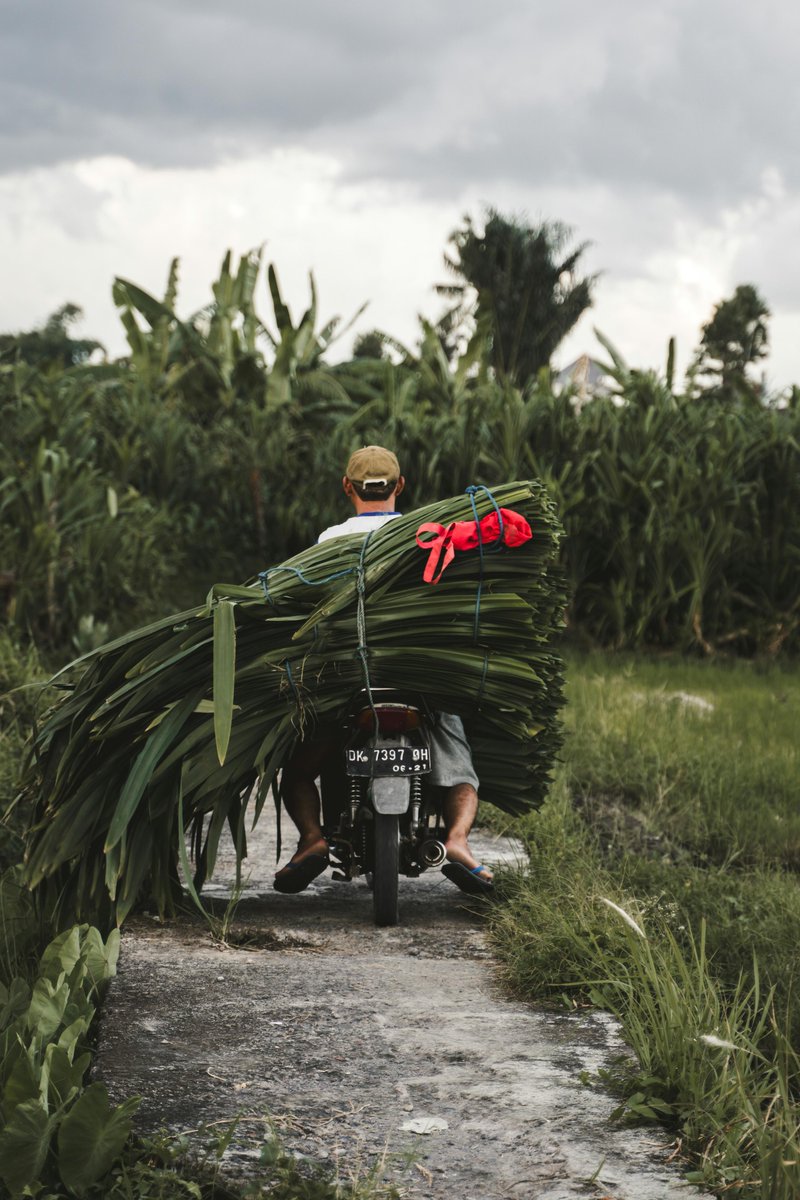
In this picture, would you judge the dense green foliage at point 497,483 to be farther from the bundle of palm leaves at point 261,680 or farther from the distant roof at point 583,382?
the bundle of palm leaves at point 261,680

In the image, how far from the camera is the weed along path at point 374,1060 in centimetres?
237

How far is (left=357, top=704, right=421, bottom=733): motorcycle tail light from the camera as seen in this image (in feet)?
13.2

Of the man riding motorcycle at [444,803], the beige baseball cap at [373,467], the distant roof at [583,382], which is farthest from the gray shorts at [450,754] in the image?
the distant roof at [583,382]

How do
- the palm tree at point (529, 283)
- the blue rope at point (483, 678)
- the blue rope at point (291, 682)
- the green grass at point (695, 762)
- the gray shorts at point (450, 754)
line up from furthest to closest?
the palm tree at point (529, 283), the green grass at point (695, 762), the gray shorts at point (450, 754), the blue rope at point (483, 678), the blue rope at point (291, 682)

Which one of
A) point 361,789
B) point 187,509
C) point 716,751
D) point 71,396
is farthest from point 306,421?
point 361,789

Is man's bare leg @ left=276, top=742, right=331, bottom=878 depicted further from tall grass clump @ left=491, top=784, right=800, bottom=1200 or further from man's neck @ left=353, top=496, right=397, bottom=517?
man's neck @ left=353, top=496, right=397, bottom=517

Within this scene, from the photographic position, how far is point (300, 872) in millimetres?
4137

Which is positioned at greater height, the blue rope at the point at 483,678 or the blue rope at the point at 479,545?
the blue rope at the point at 479,545

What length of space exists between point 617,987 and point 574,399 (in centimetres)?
808

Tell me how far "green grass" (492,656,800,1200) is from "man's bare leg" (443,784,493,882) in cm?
18

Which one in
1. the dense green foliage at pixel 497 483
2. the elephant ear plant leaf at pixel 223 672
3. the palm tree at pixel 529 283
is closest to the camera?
the elephant ear plant leaf at pixel 223 672

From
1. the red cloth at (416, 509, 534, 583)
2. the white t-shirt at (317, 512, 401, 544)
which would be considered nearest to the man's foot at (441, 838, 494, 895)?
the red cloth at (416, 509, 534, 583)

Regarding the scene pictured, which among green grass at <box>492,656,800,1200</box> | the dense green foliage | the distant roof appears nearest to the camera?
green grass at <box>492,656,800,1200</box>

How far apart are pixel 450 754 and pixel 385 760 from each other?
344mm
